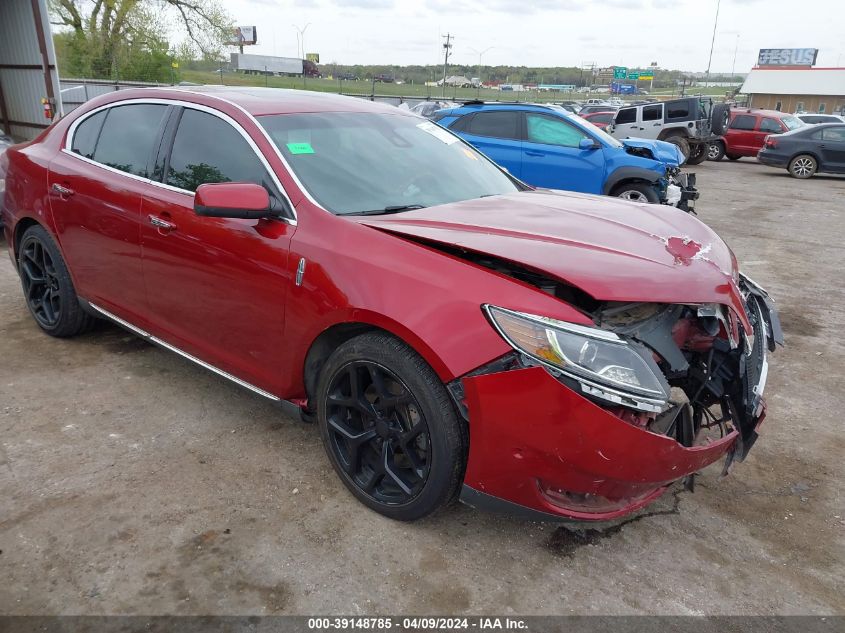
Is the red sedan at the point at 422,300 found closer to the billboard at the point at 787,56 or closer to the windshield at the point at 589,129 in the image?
the windshield at the point at 589,129

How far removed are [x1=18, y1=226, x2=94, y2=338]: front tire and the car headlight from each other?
3.25 metres

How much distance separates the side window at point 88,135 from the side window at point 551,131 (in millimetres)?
6700

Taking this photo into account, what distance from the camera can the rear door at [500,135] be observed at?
947cm

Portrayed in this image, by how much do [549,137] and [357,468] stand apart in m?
7.67

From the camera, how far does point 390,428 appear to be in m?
2.55

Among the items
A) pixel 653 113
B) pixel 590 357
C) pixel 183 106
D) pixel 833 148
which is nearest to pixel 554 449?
pixel 590 357

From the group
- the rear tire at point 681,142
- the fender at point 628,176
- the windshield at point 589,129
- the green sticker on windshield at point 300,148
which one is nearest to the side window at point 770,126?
the rear tire at point 681,142

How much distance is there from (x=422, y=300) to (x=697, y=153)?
65.2 ft

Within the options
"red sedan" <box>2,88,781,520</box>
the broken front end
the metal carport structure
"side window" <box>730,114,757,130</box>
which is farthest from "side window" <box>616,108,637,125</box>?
the broken front end

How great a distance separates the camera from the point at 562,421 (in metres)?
2.11

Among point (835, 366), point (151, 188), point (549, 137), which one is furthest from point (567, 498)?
point (549, 137)

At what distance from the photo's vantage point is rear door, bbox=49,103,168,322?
350 cm

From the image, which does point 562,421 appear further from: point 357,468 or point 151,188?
point 151,188

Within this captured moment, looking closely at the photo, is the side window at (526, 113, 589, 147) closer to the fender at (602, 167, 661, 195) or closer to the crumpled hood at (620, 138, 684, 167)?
the fender at (602, 167, 661, 195)
